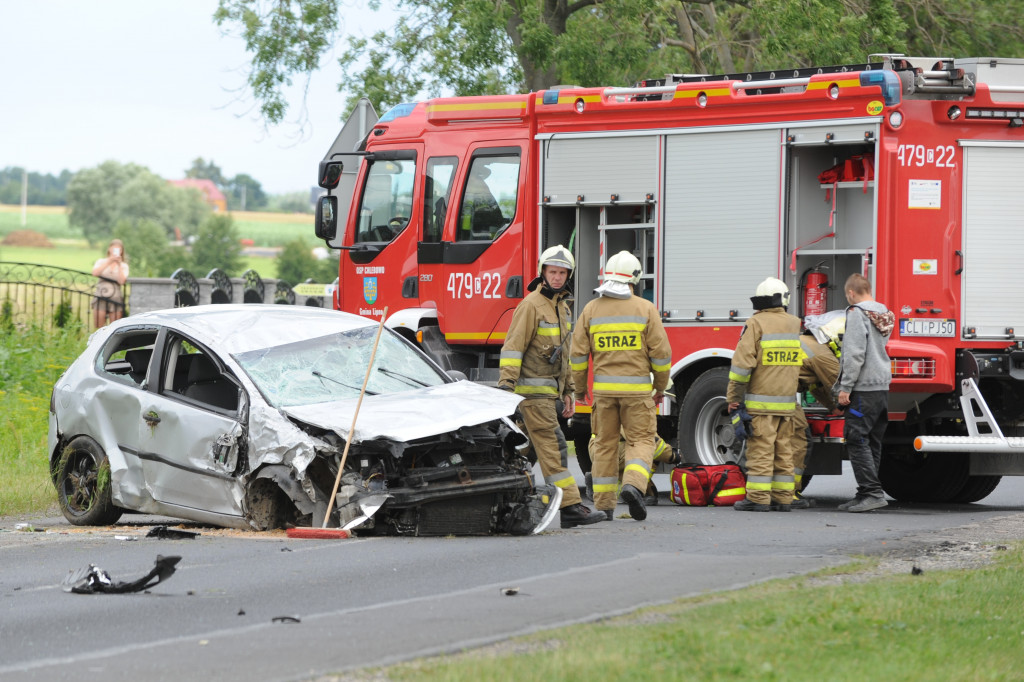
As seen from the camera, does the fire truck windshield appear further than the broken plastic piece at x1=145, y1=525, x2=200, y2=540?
Yes

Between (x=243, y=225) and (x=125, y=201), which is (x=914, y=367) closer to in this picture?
(x=125, y=201)

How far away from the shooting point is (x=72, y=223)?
458 feet

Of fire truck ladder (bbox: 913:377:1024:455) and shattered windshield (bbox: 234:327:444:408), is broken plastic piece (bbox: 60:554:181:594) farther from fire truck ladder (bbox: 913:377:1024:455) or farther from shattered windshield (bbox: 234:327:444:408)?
fire truck ladder (bbox: 913:377:1024:455)

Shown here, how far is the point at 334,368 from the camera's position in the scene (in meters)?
9.55

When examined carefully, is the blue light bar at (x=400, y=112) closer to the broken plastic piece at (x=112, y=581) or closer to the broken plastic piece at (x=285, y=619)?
the broken plastic piece at (x=112, y=581)

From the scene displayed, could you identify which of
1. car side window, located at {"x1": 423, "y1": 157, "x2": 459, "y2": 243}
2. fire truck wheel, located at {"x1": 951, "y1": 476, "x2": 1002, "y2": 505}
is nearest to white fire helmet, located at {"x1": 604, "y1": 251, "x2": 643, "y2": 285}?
car side window, located at {"x1": 423, "y1": 157, "x2": 459, "y2": 243}

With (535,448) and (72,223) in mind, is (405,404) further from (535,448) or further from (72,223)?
(72,223)

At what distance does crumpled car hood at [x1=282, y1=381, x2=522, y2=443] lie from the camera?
8.43 meters

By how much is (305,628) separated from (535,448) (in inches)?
146

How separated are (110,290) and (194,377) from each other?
531 inches

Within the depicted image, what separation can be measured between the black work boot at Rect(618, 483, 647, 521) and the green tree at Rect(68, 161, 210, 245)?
407 feet

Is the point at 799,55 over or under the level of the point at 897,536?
over

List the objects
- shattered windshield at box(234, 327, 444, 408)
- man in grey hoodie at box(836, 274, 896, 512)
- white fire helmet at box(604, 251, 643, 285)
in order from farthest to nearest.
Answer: man in grey hoodie at box(836, 274, 896, 512), white fire helmet at box(604, 251, 643, 285), shattered windshield at box(234, 327, 444, 408)

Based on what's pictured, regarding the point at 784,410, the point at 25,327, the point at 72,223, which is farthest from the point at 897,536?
the point at 72,223
